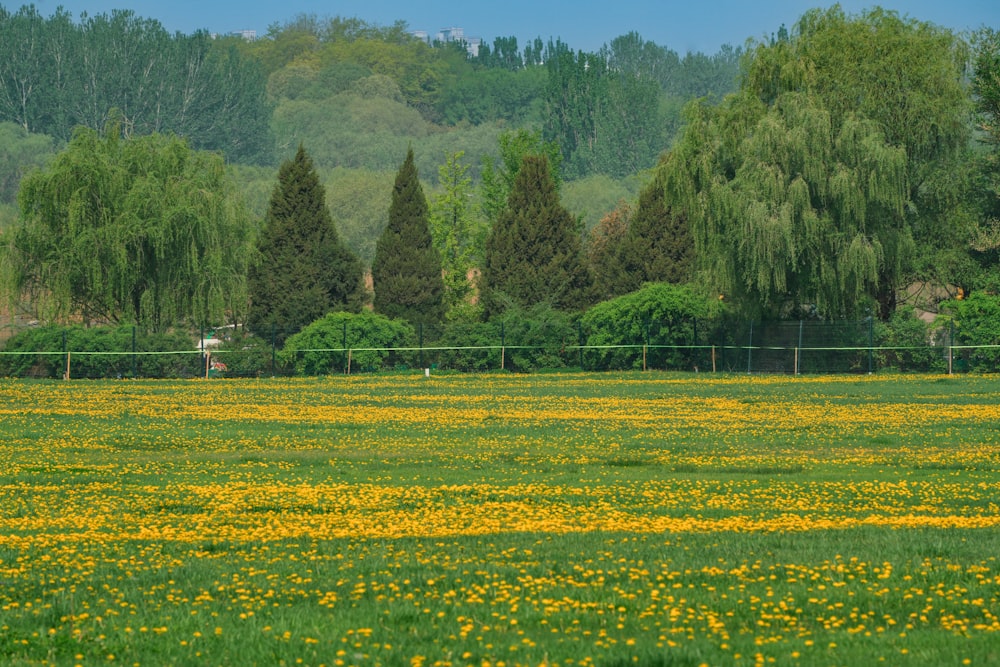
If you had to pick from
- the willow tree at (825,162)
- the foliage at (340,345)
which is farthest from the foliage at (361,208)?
the willow tree at (825,162)

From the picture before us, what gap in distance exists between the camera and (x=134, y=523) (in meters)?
16.0

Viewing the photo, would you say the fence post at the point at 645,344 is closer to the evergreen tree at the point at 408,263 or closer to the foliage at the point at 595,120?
the evergreen tree at the point at 408,263

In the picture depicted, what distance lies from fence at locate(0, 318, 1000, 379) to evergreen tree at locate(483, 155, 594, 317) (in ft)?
26.8

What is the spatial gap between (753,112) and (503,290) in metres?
19.0

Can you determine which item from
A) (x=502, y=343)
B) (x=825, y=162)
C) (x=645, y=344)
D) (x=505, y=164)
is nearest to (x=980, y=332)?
(x=825, y=162)

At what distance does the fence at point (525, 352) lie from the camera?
60062 millimetres

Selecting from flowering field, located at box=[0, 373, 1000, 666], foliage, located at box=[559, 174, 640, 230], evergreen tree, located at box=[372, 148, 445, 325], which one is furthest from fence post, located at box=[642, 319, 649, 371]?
foliage, located at box=[559, 174, 640, 230]

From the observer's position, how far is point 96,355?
61.6 meters

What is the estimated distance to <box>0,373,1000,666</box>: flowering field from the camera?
31.6ft

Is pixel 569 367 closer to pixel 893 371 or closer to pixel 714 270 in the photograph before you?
pixel 714 270

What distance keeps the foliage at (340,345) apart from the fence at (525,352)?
0.07m

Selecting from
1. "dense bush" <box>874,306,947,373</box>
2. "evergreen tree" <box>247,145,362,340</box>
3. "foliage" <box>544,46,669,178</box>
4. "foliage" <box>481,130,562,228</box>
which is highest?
"foliage" <box>544,46,669,178</box>

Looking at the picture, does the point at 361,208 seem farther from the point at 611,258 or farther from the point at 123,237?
the point at 123,237

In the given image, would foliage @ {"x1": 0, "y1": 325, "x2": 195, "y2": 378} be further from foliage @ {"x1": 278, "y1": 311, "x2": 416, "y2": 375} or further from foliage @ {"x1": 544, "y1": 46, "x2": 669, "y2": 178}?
foliage @ {"x1": 544, "y1": 46, "x2": 669, "y2": 178}
